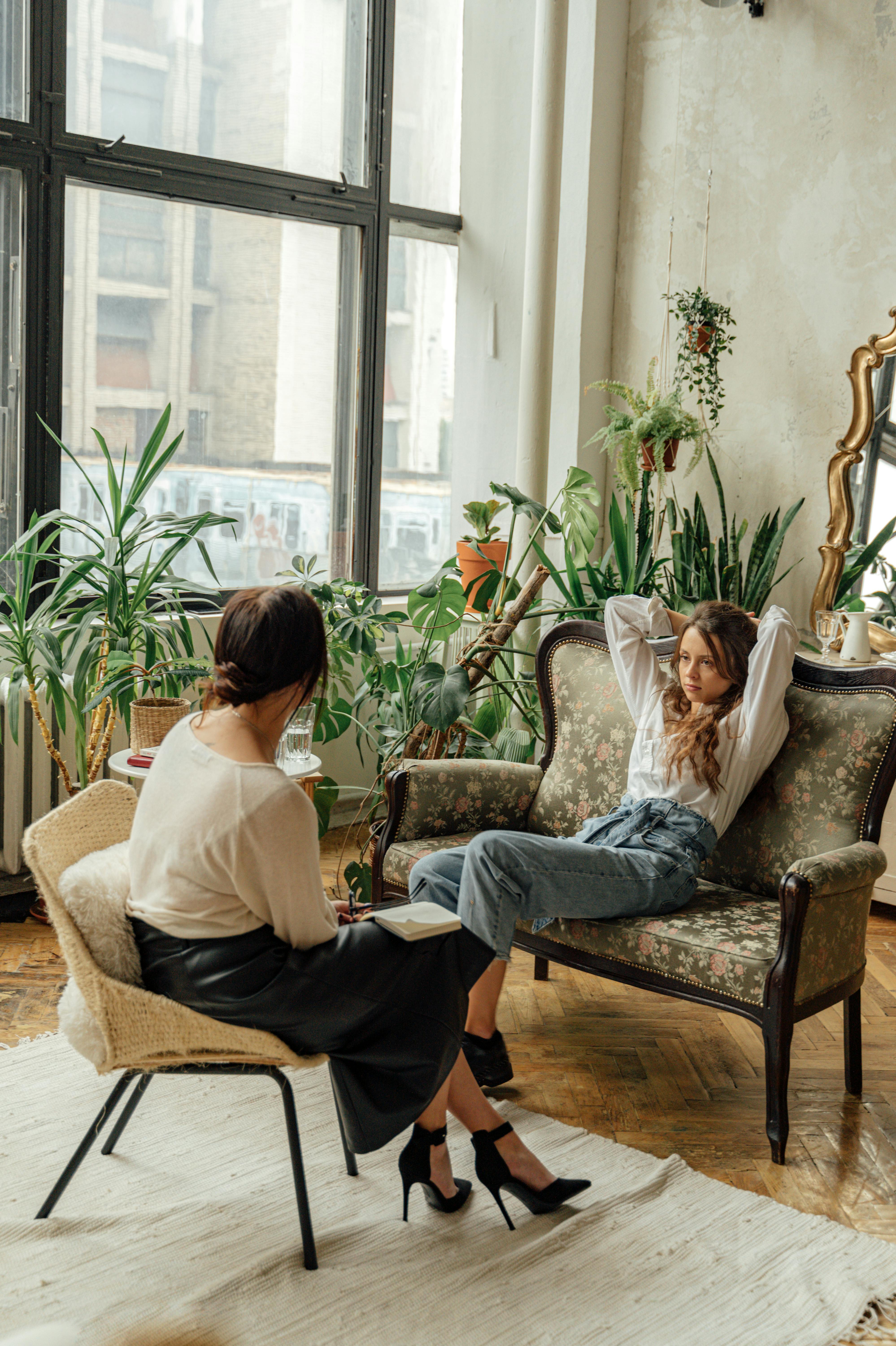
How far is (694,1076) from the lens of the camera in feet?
9.09

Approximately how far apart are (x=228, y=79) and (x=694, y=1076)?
3.82 meters

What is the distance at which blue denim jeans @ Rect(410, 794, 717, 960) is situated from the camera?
2539 millimetres

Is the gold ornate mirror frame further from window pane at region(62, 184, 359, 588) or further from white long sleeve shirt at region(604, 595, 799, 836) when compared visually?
window pane at region(62, 184, 359, 588)

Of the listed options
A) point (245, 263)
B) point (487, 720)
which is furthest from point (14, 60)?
point (487, 720)

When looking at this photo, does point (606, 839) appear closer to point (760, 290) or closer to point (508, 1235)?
point (508, 1235)

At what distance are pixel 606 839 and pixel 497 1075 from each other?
578 millimetres

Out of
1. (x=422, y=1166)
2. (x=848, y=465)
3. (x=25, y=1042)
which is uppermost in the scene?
(x=848, y=465)

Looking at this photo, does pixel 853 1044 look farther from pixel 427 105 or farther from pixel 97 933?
pixel 427 105

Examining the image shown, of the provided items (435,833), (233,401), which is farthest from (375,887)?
(233,401)

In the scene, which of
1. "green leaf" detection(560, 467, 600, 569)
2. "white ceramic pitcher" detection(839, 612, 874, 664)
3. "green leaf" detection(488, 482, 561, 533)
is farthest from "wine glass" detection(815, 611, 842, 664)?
"green leaf" detection(488, 482, 561, 533)

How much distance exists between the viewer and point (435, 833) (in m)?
3.10

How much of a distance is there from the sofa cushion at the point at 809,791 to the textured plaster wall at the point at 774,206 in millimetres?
1780

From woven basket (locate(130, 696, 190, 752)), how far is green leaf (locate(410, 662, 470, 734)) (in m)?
0.72

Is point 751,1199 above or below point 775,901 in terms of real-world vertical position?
below
